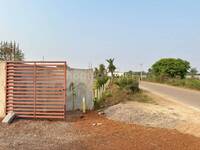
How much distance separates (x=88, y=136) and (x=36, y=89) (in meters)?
4.59

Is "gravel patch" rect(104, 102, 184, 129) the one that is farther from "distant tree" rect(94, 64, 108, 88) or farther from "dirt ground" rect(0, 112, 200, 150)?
"distant tree" rect(94, 64, 108, 88)

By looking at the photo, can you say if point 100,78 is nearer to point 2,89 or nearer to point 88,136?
point 2,89

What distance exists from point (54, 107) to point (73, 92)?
248cm

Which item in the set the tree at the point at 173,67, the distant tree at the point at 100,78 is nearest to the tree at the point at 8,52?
the distant tree at the point at 100,78

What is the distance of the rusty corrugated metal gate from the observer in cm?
1487

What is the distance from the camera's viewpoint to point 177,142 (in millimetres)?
10102

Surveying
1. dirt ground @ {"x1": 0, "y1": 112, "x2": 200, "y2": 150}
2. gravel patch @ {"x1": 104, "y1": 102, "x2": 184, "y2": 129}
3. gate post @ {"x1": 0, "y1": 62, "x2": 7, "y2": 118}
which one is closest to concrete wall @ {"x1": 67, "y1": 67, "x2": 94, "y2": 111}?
gravel patch @ {"x1": 104, "y1": 102, "x2": 184, "y2": 129}

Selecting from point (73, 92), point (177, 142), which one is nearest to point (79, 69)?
point (73, 92)

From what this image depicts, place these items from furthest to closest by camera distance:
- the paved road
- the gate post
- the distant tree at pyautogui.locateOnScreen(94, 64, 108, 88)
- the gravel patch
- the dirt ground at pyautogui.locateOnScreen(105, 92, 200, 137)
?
the distant tree at pyautogui.locateOnScreen(94, 64, 108, 88) → the paved road → the gate post → the gravel patch → the dirt ground at pyautogui.locateOnScreen(105, 92, 200, 137)

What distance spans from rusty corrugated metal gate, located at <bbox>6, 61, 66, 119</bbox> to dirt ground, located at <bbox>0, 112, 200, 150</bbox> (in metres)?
0.70

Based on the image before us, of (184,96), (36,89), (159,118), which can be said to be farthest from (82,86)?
(184,96)

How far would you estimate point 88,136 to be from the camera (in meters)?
11.4

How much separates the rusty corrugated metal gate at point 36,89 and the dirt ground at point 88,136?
70 centimetres

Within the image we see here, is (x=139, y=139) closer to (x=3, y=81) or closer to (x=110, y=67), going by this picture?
(x=3, y=81)
